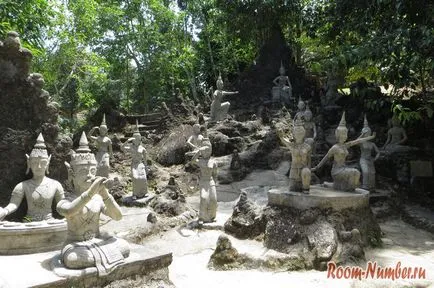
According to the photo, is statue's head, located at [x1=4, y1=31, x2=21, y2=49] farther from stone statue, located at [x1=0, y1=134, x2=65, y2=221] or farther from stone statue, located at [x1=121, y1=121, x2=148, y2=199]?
stone statue, located at [x1=121, y1=121, x2=148, y2=199]

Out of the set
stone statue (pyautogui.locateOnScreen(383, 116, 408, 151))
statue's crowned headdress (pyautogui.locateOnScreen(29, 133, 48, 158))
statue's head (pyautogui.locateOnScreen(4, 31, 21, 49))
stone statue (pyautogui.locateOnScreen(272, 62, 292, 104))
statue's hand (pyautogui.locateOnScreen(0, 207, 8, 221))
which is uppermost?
stone statue (pyautogui.locateOnScreen(272, 62, 292, 104))

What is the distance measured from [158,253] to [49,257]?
4.87 feet

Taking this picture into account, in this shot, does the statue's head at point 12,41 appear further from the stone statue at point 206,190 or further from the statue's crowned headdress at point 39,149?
the stone statue at point 206,190

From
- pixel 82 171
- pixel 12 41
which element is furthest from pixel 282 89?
pixel 82 171

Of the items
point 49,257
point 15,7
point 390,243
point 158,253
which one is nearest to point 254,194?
point 390,243

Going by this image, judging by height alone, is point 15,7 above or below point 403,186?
above

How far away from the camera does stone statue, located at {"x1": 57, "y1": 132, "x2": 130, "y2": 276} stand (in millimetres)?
5172

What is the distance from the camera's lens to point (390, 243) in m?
9.05

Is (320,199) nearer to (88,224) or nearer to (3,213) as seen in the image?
(88,224)

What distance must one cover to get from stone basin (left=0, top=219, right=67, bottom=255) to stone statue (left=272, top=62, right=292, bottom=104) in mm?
19262

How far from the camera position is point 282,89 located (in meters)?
24.6

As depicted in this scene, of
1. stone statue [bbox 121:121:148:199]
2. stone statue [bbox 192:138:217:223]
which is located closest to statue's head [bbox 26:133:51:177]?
stone statue [bbox 192:138:217:223]

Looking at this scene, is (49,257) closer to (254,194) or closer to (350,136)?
(254,194)

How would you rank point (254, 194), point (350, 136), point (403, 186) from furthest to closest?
point (350, 136) < point (403, 186) < point (254, 194)
